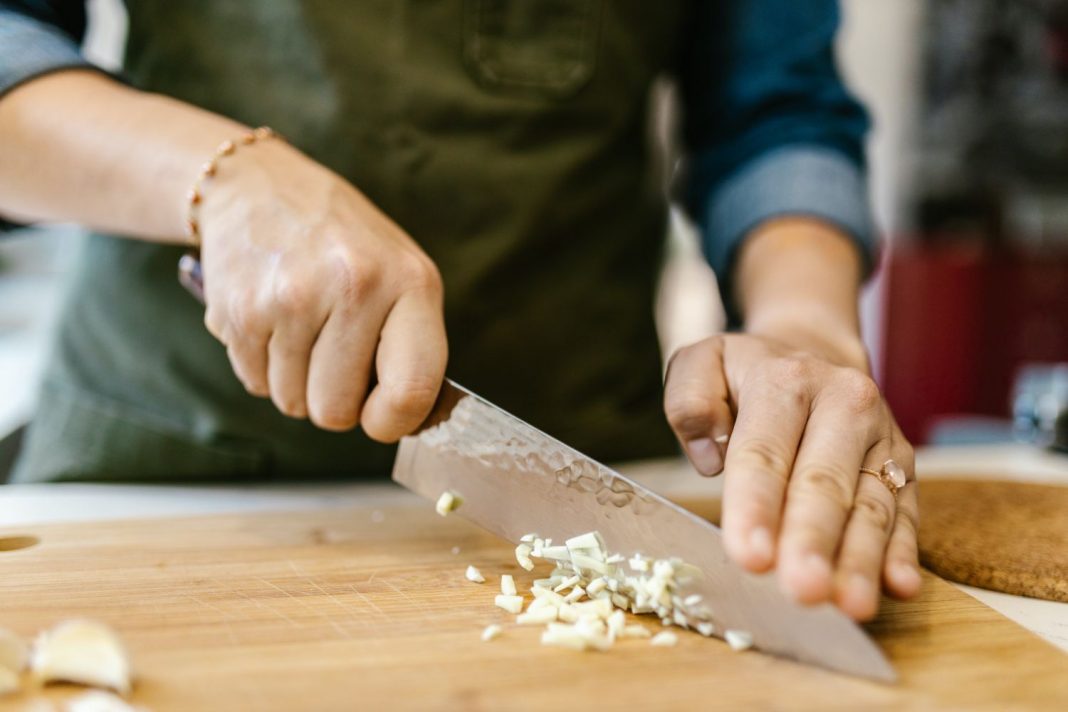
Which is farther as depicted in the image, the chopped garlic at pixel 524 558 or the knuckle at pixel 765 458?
the chopped garlic at pixel 524 558

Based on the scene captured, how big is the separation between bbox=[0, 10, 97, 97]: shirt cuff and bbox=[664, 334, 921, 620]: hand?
65 centimetres

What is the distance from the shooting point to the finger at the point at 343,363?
2.45 feet

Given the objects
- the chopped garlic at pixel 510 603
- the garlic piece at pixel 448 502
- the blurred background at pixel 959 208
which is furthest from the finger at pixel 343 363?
the blurred background at pixel 959 208

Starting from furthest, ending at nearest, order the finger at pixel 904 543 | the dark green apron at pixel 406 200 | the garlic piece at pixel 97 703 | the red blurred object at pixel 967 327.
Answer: the red blurred object at pixel 967 327
the dark green apron at pixel 406 200
the finger at pixel 904 543
the garlic piece at pixel 97 703

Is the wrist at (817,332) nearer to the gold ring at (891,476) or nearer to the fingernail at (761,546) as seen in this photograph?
the gold ring at (891,476)

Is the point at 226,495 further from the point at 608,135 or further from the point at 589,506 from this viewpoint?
the point at 608,135

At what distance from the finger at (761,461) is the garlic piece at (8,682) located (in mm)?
444

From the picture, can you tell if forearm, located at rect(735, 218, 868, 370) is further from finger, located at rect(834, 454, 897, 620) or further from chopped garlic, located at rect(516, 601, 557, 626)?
chopped garlic, located at rect(516, 601, 557, 626)

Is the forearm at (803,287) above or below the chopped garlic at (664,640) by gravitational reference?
above

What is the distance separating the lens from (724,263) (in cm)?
118

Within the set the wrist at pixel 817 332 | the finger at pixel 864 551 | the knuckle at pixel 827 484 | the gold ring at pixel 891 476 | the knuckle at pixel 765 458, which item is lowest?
the finger at pixel 864 551

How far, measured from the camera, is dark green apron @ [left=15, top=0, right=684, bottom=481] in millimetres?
1030

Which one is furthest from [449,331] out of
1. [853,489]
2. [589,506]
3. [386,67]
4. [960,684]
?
A: [960,684]

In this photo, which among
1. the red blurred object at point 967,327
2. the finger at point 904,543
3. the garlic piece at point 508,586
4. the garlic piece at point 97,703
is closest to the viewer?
the garlic piece at point 97,703
